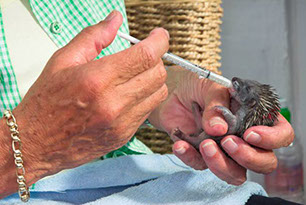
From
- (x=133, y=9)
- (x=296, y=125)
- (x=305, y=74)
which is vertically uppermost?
(x=133, y=9)

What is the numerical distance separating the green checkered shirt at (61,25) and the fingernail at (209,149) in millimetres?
288

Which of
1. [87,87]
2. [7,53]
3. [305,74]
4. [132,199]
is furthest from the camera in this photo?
[305,74]

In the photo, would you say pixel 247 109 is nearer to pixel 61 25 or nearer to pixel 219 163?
pixel 219 163

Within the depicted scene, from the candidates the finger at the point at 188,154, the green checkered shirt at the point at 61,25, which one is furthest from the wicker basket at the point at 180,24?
the finger at the point at 188,154

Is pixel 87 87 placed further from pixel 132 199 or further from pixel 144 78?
pixel 132 199

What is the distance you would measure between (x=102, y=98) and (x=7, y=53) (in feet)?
1.15

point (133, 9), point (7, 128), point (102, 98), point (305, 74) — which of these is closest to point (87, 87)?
point (102, 98)

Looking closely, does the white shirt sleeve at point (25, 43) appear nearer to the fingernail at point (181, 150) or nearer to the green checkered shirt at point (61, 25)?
the green checkered shirt at point (61, 25)

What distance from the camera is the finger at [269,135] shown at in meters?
0.79

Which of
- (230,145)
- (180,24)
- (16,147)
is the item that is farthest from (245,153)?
(180,24)

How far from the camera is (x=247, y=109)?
2.76 ft

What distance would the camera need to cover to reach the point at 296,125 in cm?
179

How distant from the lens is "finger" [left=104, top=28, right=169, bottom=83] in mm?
662

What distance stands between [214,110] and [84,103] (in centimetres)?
32
